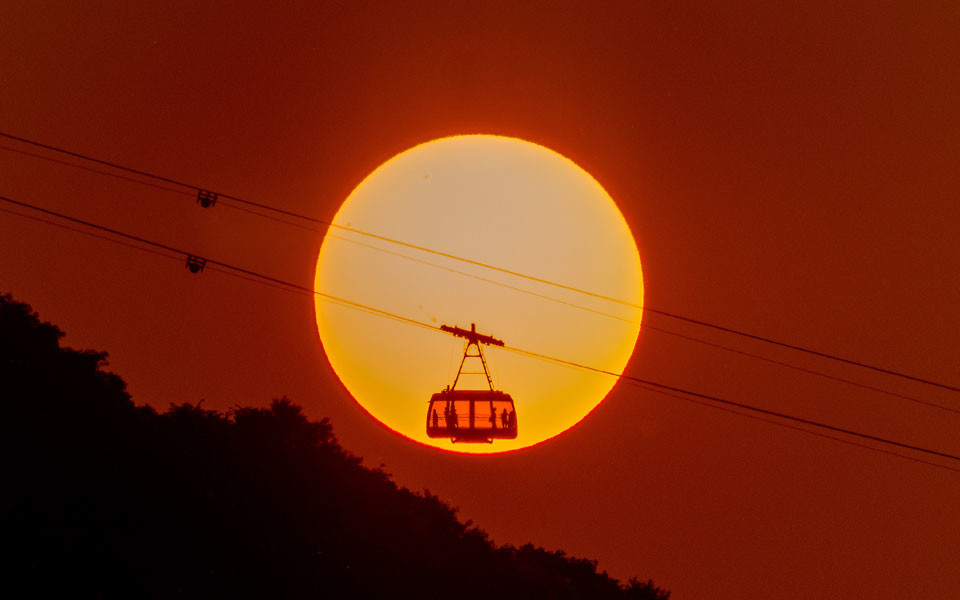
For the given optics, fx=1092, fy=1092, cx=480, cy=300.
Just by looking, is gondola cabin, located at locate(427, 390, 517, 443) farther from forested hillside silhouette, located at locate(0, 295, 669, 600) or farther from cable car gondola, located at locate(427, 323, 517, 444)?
forested hillside silhouette, located at locate(0, 295, 669, 600)

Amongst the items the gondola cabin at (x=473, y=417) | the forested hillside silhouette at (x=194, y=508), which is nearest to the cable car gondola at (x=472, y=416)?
the gondola cabin at (x=473, y=417)

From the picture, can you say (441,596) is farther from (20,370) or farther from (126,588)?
(20,370)

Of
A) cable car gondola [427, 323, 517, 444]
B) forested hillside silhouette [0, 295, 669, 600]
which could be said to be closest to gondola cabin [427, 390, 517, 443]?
cable car gondola [427, 323, 517, 444]

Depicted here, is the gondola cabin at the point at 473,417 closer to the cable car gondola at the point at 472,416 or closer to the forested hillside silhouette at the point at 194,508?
the cable car gondola at the point at 472,416

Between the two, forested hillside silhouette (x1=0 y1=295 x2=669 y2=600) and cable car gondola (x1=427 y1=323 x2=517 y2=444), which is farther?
cable car gondola (x1=427 y1=323 x2=517 y2=444)

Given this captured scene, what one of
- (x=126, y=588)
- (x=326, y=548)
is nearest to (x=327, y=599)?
(x=326, y=548)

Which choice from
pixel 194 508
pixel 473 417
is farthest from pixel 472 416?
pixel 194 508
